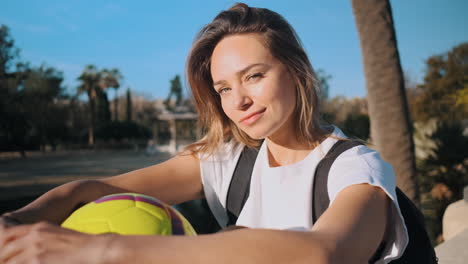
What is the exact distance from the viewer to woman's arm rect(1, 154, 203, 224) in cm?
129

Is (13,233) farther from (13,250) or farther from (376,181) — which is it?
(376,181)

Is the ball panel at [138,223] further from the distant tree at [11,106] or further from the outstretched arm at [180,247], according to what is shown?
the distant tree at [11,106]

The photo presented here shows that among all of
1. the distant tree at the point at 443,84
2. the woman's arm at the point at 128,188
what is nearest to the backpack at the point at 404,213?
the woman's arm at the point at 128,188

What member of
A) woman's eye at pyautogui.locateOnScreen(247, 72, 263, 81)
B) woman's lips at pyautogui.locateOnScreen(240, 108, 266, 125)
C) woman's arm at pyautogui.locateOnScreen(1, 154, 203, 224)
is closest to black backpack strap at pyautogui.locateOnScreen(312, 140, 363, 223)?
woman's lips at pyautogui.locateOnScreen(240, 108, 266, 125)

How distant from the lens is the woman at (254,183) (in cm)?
80

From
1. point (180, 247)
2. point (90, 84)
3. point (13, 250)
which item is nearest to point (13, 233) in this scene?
point (13, 250)

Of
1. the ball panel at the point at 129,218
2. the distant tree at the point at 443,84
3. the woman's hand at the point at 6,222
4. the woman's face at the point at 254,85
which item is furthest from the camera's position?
the distant tree at the point at 443,84

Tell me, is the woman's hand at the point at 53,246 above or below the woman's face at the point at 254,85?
below

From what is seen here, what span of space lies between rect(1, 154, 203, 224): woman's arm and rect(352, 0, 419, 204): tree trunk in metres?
2.66

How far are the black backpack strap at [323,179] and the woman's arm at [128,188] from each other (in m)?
0.71

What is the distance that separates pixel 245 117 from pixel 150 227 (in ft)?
1.98

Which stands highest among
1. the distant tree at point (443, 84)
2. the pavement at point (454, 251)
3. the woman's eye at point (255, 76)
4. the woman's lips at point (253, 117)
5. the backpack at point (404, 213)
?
the distant tree at point (443, 84)

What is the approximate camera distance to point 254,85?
4.75 feet

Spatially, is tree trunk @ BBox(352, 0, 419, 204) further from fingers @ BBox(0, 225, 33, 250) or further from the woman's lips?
fingers @ BBox(0, 225, 33, 250)
